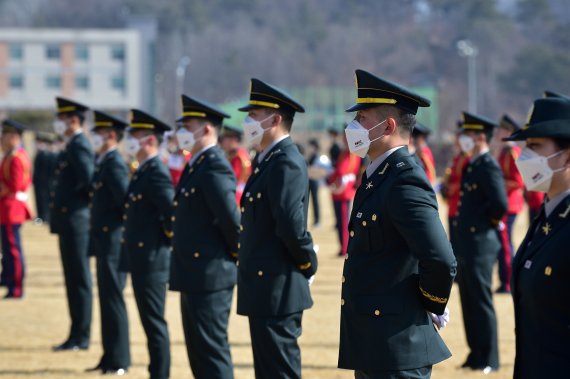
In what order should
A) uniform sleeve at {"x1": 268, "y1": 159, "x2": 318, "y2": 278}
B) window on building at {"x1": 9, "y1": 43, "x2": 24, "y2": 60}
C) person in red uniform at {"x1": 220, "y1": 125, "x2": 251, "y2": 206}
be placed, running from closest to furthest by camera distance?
uniform sleeve at {"x1": 268, "y1": 159, "x2": 318, "y2": 278}
person in red uniform at {"x1": 220, "y1": 125, "x2": 251, "y2": 206}
window on building at {"x1": 9, "y1": 43, "x2": 24, "y2": 60}

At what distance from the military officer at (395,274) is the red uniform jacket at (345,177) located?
12.8 meters

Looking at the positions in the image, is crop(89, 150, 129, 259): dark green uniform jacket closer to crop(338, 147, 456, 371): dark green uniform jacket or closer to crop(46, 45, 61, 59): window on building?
crop(338, 147, 456, 371): dark green uniform jacket

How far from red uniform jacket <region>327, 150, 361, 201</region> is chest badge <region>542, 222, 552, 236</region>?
13454mm

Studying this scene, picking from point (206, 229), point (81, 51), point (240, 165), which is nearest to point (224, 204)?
point (206, 229)

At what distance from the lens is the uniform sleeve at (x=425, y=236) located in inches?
202

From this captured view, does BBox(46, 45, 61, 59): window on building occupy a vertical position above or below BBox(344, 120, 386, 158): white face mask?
below

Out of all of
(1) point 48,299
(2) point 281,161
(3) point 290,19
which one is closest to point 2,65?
(3) point 290,19

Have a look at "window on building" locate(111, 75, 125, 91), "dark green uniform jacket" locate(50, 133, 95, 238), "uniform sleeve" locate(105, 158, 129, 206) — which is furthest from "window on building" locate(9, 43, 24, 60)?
"uniform sleeve" locate(105, 158, 129, 206)

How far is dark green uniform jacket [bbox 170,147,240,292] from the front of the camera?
7422 mm

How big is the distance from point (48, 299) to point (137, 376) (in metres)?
5.05

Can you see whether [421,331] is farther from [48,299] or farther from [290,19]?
[290,19]

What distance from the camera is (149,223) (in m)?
8.45

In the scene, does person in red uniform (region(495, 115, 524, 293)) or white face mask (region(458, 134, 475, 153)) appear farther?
person in red uniform (region(495, 115, 524, 293))

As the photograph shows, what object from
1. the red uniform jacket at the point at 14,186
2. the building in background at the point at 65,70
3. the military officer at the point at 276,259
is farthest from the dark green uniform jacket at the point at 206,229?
Result: the building in background at the point at 65,70
